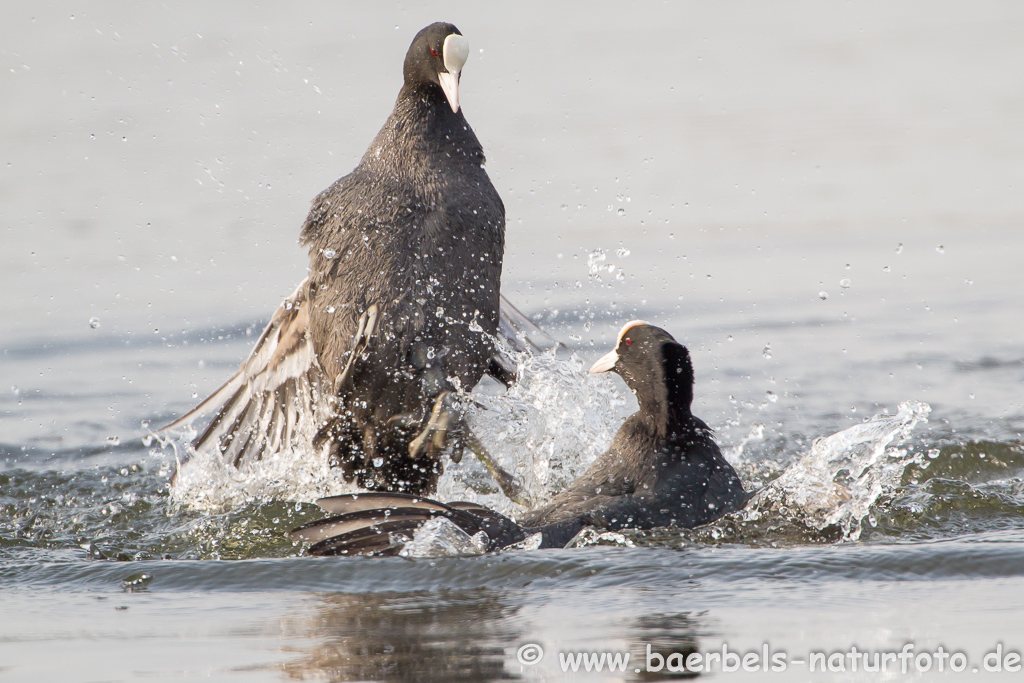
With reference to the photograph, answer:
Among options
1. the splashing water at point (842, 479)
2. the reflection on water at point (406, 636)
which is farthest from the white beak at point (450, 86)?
the reflection on water at point (406, 636)

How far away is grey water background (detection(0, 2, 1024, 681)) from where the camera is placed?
332 cm

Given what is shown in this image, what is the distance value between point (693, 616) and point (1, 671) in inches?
68.1

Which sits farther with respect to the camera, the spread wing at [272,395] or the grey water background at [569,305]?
the spread wing at [272,395]

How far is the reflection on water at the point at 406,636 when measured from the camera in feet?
9.52

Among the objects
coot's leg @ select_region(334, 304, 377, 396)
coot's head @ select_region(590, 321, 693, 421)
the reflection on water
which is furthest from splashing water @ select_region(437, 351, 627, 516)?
the reflection on water

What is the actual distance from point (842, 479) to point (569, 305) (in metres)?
3.43

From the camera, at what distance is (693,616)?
10.7ft

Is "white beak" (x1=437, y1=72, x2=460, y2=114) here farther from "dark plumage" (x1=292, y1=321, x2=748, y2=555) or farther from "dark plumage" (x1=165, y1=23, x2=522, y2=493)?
"dark plumage" (x1=292, y1=321, x2=748, y2=555)

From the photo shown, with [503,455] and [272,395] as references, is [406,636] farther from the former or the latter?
[272,395]

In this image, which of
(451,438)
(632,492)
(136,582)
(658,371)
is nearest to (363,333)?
(451,438)

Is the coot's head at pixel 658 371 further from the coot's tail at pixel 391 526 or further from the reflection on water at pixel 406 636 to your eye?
the reflection on water at pixel 406 636

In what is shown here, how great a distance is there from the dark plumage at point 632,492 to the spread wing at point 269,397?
1.41 m

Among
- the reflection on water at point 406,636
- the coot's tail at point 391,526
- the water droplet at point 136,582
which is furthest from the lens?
the coot's tail at point 391,526

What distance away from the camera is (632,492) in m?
4.42
